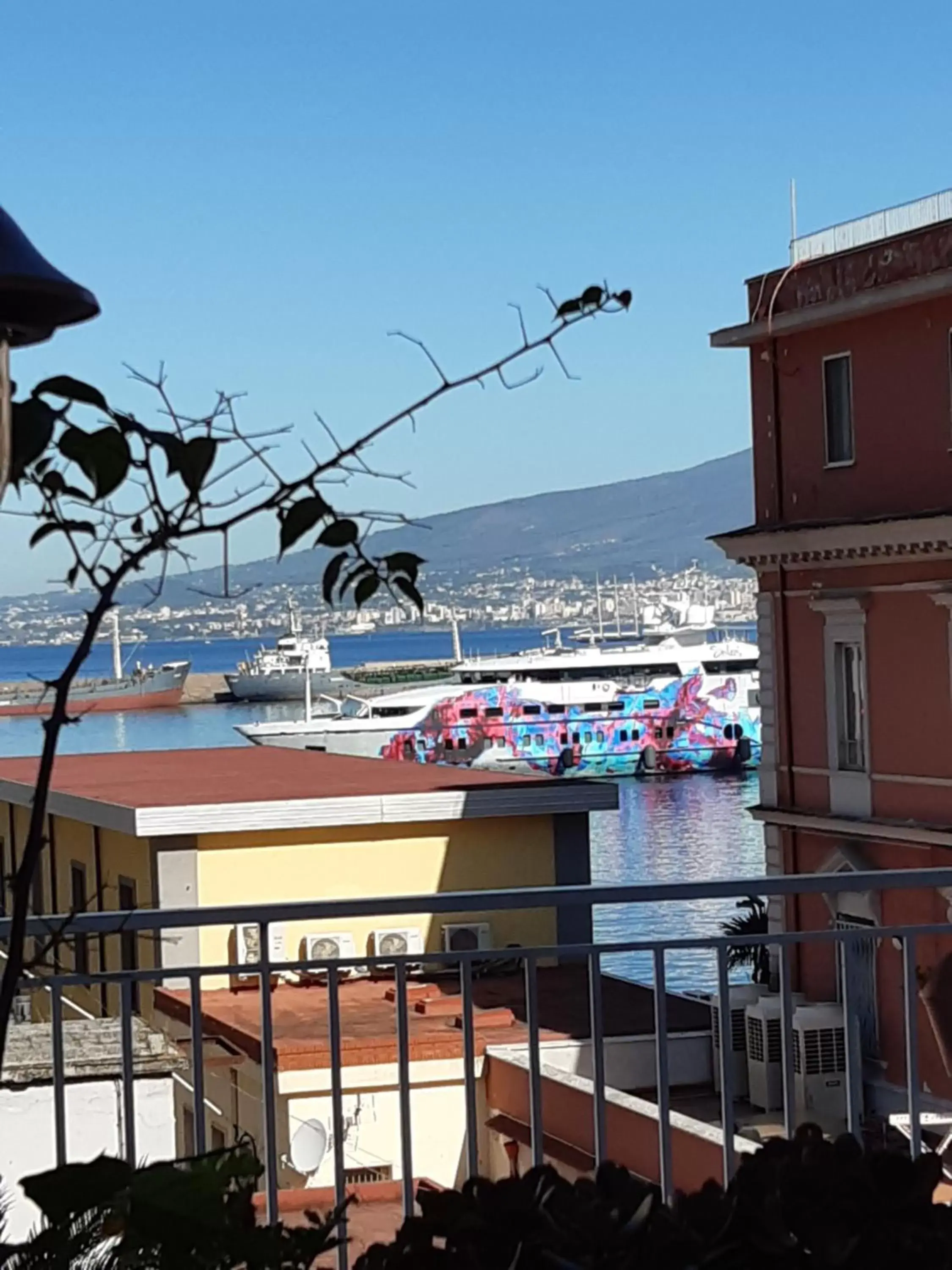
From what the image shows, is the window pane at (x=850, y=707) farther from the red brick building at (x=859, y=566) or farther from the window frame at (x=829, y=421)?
the window frame at (x=829, y=421)

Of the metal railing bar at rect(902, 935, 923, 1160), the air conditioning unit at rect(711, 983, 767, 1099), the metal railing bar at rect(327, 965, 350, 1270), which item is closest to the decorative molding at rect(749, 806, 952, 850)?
the air conditioning unit at rect(711, 983, 767, 1099)

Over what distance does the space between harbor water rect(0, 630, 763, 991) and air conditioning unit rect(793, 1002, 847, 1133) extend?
4.00 ft

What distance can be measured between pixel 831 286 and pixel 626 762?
49.4m

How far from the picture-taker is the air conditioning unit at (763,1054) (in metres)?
15.0

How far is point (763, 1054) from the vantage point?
14547 millimetres

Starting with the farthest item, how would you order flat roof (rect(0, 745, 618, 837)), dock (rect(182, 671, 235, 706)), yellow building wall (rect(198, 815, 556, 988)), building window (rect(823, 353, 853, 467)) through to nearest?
dock (rect(182, 671, 235, 706)) < building window (rect(823, 353, 853, 467)) < yellow building wall (rect(198, 815, 556, 988)) < flat roof (rect(0, 745, 618, 837))

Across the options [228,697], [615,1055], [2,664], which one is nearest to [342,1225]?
[615,1055]

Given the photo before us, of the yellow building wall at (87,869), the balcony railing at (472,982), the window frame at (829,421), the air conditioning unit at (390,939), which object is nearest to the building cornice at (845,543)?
the window frame at (829,421)

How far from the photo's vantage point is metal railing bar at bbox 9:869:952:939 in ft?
8.89

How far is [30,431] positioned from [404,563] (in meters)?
0.41

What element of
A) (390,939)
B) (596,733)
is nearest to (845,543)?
(390,939)

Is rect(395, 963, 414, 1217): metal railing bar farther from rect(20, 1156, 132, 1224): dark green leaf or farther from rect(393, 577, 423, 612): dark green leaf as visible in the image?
rect(20, 1156, 132, 1224): dark green leaf

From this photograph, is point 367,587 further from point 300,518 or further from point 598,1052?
point 598,1052

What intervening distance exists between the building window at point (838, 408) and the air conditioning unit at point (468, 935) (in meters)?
7.17
